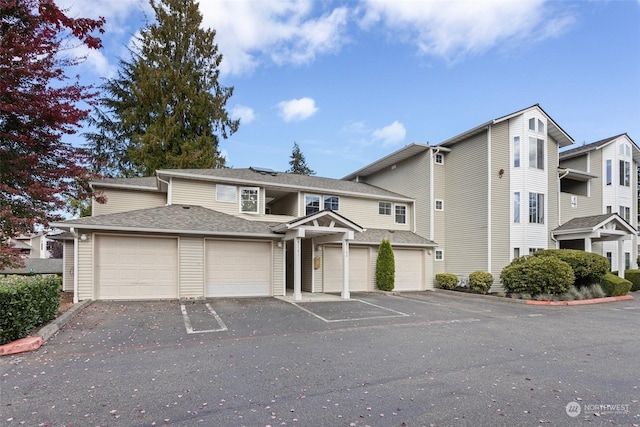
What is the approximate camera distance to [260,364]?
5.46m

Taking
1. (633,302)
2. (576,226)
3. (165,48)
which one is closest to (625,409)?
(633,302)

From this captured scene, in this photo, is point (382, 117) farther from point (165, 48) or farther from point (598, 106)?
point (165, 48)

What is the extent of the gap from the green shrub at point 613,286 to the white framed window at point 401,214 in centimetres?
900

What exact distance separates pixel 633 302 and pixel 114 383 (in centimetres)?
1813

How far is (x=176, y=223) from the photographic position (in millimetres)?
12453

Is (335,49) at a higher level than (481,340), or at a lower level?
higher

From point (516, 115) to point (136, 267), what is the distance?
1758 centimetres

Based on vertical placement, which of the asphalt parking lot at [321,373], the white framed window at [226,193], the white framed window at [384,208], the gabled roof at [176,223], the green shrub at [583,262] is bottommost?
the asphalt parking lot at [321,373]

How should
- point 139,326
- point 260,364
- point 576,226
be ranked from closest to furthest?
point 260,364 → point 139,326 → point 576,226

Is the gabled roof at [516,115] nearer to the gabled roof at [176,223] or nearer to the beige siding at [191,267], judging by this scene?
the gabled roof at [176,223]

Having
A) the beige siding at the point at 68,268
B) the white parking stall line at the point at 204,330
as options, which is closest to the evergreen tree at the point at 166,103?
the beige siding at the point at 68,268

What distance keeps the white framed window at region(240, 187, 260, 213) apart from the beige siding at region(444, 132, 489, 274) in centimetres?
1014

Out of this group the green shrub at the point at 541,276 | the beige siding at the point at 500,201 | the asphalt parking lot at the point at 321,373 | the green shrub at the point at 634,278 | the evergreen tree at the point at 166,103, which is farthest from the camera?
the evergreen tree at the point at 166,103

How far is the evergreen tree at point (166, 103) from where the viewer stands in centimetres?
2361
